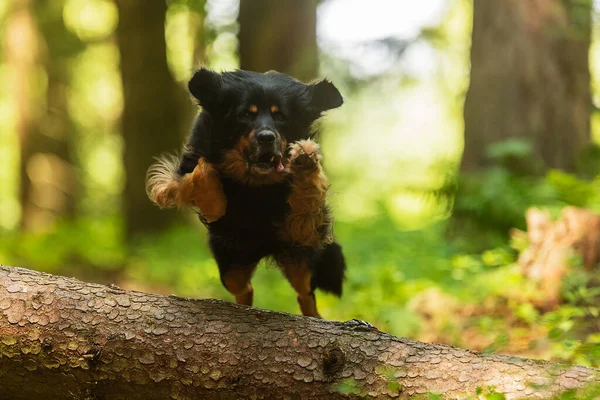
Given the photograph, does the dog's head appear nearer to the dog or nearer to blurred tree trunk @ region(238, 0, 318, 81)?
the dog

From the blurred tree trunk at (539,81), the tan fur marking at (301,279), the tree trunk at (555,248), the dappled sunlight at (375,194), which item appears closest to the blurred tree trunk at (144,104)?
the dappled sunlight at (375,194)

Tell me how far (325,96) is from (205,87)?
84 centimetres

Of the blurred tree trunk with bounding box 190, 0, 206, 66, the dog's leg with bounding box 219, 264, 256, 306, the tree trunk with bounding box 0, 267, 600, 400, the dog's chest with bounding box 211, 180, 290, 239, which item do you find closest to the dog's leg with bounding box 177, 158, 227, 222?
the dog's chest with bounding box 211, 180, 290, 239

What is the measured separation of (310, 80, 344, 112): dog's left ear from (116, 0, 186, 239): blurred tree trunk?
8.50 m

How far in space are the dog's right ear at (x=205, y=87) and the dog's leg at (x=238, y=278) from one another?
122 cm

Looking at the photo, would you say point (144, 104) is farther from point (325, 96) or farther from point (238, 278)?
point (325, 96)

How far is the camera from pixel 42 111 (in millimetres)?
17000

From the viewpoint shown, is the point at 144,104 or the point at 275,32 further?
the point at 144,104

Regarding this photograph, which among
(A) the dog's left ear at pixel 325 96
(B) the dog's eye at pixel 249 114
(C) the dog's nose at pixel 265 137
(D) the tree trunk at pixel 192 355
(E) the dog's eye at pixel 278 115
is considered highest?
(A) the dog's left ear at pixel 325 96

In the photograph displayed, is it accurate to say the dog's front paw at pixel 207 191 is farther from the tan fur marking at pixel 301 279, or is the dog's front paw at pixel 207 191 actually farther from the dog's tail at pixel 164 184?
the tan fur marking at pixel 301 279

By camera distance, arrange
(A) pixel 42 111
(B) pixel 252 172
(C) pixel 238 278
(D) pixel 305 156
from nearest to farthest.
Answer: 1. (D) pixel 305 156
2. (B) pixel 252 172
3. (C) pixel 238 278
4. (A) pixel 42 111

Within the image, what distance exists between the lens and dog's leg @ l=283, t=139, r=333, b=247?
3.80 metres

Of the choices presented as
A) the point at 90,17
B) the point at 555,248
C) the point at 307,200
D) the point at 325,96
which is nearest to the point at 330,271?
the point at 307,200

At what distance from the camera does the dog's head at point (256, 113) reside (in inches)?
162
